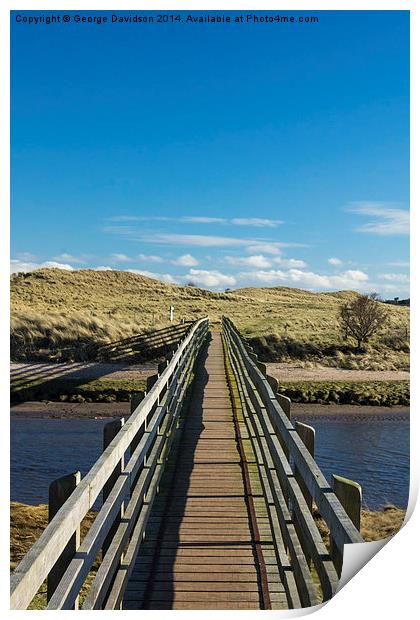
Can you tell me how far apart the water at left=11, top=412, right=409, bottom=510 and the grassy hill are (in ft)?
25.2

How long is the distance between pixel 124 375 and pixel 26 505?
12.7 meters

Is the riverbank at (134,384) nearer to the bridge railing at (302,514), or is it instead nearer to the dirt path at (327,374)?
the dirt path at (327,374)

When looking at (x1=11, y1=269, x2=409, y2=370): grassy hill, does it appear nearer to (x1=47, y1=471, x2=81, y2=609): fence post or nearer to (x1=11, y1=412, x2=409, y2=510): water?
(x1=11, y1=412, x2=409, y2=510): water

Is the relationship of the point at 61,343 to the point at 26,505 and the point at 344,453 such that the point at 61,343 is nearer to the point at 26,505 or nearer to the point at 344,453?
the point at 344,453

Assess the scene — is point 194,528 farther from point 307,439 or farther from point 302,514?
point 302,514

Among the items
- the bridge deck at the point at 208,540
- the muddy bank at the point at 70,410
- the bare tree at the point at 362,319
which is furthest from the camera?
the bare tree at the point at 362,319

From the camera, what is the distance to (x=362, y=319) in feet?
94.1

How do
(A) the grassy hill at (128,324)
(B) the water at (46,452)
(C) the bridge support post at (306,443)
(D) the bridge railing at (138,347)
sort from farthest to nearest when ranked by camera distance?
(D) the bridge railing at (138,347), (A) the grassy hill at (128,324), (B) the water at (46,452), (C) the bridge support post at (306,443)

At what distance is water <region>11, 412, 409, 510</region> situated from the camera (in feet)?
31.9

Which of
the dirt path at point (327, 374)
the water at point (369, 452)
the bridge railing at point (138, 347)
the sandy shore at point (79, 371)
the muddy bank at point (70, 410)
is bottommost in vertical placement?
the water at point (369, 452)

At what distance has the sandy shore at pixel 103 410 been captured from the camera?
16188 millimetres

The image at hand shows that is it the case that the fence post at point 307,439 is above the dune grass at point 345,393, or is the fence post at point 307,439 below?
above
